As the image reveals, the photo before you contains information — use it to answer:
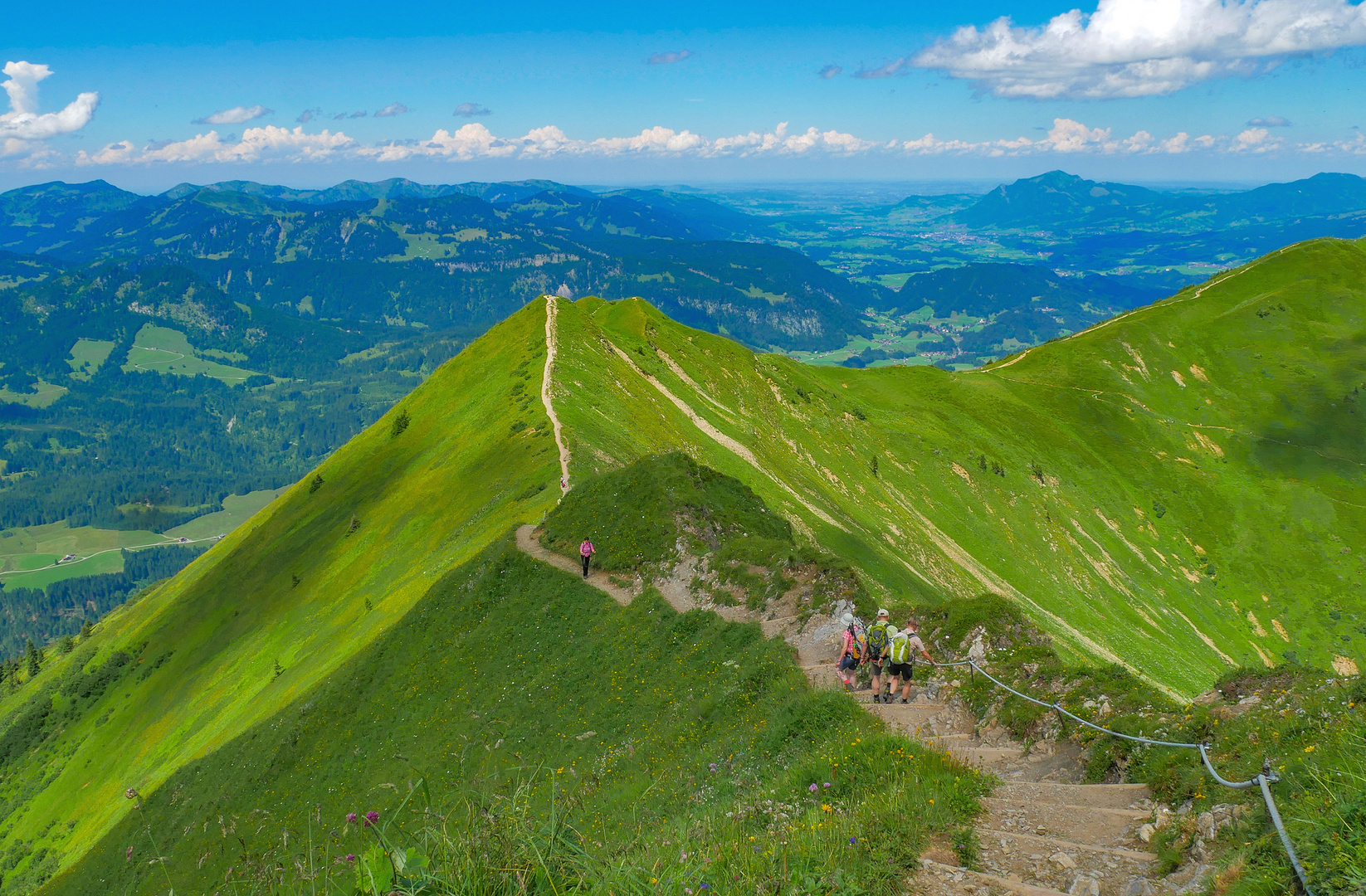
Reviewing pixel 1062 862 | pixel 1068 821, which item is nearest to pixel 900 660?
pixel 1068 821

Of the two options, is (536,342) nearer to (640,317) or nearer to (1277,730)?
(640,317)

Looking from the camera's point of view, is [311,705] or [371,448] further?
[371,448]

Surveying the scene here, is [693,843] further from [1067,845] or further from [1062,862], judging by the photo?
[1067,845]

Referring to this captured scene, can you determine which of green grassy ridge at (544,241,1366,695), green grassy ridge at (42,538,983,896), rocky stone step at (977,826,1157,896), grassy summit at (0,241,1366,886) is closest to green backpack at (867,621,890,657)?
green grassy ridge at (42,538,983,896)

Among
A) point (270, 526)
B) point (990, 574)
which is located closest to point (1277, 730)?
point (990, 574)

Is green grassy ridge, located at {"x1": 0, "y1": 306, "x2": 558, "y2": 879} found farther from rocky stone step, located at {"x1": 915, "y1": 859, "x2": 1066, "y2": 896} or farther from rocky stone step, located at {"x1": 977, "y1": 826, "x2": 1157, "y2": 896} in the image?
rocky stone step, located at {"x1": 915, "y1": 859, "x2": 1066, "y2": 896}

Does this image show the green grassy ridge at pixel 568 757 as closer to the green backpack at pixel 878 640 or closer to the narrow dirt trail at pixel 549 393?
the green backpack at pixel 878 640
